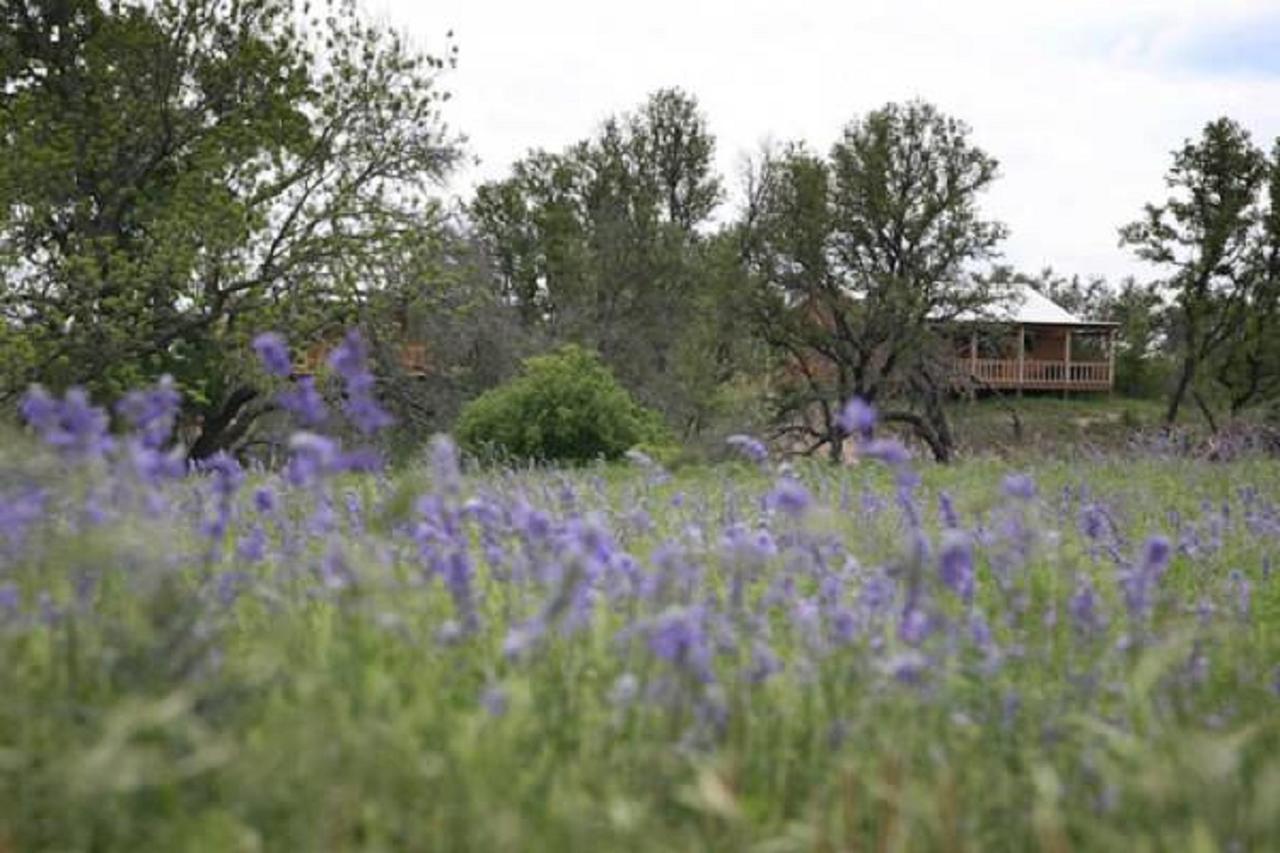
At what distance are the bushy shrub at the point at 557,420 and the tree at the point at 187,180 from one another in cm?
340

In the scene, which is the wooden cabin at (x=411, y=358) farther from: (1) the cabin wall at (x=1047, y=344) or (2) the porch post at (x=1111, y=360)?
(2) the porch post at (x=1111, y=360)

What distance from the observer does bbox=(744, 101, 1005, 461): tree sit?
26.5m

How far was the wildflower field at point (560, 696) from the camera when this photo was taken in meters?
2.44

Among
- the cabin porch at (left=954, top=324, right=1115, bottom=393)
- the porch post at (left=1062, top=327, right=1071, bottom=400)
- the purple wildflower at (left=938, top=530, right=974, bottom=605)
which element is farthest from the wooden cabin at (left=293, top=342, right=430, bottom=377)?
the porch post at (left=1062, top=327, right=1071, bottom=400)

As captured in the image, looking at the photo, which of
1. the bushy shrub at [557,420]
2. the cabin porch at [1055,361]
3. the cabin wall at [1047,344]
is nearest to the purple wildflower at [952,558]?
the bushy shrub at [557,420]

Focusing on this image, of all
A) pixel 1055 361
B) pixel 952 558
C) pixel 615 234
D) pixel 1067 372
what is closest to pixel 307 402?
pixel 952 558

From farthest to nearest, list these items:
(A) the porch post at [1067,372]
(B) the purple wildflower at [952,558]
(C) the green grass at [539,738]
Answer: (A) the porch post at [1067,372]
(B) the purple wildflower at [952,558]
(C) the green grass at [539,738]

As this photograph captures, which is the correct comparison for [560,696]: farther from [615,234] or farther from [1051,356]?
[1051,356]

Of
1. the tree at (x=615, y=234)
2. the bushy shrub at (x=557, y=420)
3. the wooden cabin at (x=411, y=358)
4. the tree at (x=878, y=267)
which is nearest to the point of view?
the bushy shrub at (x=557, y=420)

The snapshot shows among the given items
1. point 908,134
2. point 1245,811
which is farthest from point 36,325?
point 908,134

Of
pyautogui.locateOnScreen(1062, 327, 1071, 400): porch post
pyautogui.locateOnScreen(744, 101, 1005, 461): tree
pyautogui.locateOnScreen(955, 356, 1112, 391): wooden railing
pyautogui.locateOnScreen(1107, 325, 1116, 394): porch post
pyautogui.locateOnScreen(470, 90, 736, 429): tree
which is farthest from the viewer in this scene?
pyautogui.locateOnScreen(1107, 325, 1116, 394): porch post

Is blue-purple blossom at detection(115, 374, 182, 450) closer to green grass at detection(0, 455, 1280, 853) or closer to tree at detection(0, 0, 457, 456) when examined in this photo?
green grass at detection(0, 455, 1280, 853)

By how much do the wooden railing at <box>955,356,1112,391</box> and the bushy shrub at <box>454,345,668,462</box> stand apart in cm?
2608

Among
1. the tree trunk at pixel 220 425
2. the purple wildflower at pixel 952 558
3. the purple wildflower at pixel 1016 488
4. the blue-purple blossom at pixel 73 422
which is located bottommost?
the tree trunk at pixel 220 425
